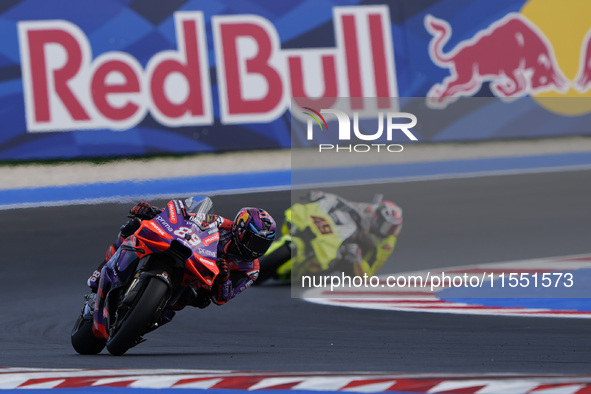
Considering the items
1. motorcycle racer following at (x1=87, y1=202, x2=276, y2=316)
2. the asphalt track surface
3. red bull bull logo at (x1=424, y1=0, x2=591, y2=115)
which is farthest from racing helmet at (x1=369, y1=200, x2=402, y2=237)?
red bull bull logo at (x1=424, y1=0, x2=591, y2=115)

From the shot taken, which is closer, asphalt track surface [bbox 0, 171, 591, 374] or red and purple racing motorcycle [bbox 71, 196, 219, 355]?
red and purple racing motorcycle [bbox 71, 196, 219, 355]

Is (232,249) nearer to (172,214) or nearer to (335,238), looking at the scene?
(172,214)

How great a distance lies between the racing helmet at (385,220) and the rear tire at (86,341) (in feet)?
11.2

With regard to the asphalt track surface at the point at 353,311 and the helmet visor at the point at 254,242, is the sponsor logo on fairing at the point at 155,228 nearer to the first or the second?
the helmet visor at the point at 254,242

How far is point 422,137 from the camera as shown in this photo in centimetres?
1309

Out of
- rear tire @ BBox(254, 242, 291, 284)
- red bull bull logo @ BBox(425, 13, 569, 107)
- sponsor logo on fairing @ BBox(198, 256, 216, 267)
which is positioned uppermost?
red bull bull logo @ BBox(425, 13, 569, 107)

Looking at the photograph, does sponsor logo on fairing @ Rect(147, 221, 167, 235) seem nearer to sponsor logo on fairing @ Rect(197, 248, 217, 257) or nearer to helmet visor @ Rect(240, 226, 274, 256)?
sponsor logo on fairing @ Rect(197, 248, 217, 257)

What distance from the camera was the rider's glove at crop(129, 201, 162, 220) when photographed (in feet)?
20.6

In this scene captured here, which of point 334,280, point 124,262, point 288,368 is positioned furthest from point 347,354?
point 334,280

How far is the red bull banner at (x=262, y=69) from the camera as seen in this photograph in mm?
11891

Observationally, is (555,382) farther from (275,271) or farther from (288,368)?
(275,271)

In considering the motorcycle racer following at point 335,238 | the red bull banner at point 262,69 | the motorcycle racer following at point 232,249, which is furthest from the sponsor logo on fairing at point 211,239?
the red bull banner at point 262,69

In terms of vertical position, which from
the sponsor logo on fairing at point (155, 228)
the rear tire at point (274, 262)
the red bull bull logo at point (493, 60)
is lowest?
the rear tire at point (274, 262)

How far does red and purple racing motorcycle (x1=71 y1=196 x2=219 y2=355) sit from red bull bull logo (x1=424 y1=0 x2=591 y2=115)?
809 centimetres
